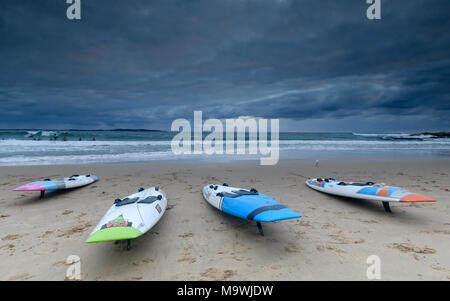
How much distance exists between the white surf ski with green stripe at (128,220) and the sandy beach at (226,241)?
1.47ft

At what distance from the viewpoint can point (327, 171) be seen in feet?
32.0

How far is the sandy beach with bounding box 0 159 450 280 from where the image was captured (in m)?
2.83

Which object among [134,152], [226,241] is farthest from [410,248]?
[134,152]

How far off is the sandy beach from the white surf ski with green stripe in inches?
17.7

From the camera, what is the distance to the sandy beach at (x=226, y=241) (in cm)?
283

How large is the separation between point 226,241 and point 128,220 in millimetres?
1745

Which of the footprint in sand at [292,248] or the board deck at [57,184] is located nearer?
the footprint in sand at [292,248]

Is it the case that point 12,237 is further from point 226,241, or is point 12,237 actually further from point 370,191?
point 370,191
